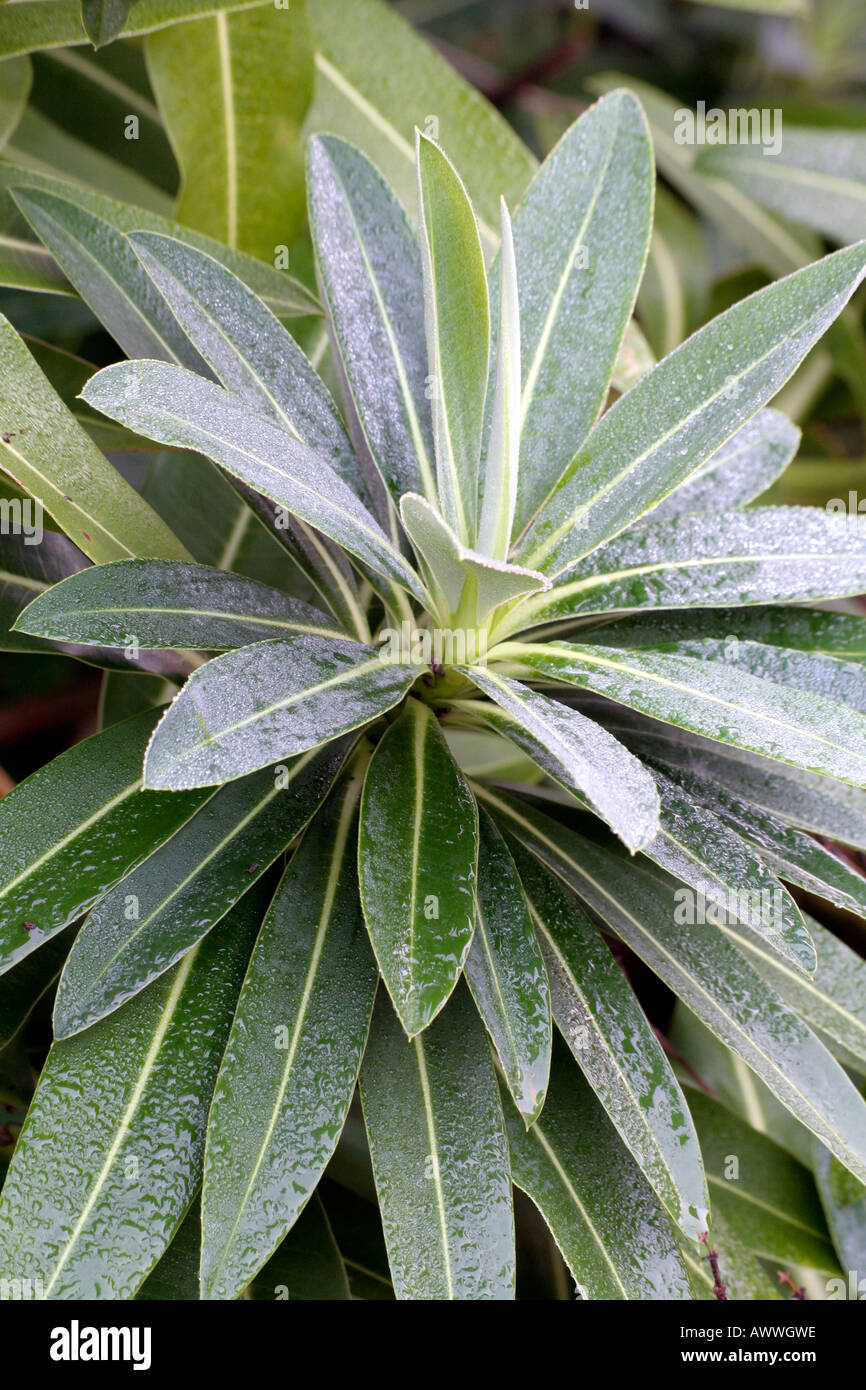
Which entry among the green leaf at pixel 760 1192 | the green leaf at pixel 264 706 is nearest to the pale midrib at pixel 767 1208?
the green leaf at pixel 760 1192

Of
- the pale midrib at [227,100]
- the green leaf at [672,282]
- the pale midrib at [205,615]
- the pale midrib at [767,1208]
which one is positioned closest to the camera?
the pale midrib at [205,615]

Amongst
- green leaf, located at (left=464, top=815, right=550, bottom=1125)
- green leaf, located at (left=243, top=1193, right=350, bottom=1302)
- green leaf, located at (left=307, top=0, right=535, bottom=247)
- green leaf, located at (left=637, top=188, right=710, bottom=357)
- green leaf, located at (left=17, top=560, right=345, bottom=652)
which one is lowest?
green leaf, located at (left=243, top=1193, right=350, bottom=1302)

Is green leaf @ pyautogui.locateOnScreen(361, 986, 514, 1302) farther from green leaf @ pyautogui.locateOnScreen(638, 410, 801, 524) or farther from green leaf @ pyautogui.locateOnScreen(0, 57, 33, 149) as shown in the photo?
green leaf @ pyautogui.locateOnScreen(0, 57, 33, 149)

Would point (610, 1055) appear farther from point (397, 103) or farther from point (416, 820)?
point (397, 103)

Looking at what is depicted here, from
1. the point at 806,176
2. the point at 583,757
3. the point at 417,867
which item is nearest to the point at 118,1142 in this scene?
the point at 417,867

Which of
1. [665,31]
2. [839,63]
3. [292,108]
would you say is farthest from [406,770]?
[839,63]

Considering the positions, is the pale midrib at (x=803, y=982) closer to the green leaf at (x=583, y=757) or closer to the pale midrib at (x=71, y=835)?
the green leaf at (x=583, y=757)

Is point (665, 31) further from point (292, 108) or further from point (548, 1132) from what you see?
point (548, 1132)

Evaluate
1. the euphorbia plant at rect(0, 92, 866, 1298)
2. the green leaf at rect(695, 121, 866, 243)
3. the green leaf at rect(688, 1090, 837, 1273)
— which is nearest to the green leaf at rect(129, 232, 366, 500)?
the euphorbia plant at rect(0, 92, 866, 1298)
